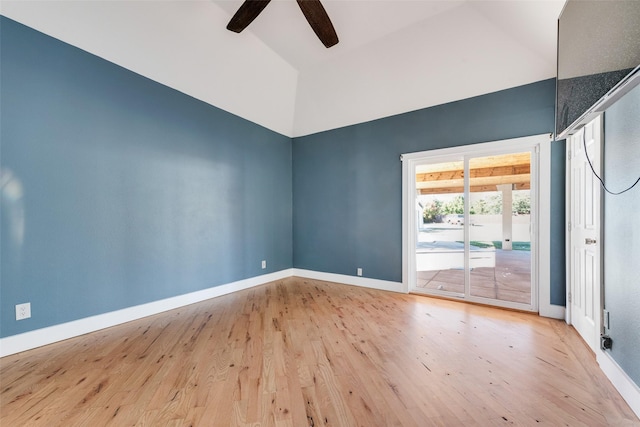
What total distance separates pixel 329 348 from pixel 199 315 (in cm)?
169

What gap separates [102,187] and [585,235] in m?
4.80

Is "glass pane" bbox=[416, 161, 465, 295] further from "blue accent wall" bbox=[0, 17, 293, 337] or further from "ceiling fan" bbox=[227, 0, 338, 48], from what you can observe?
"blue accent wall" bbox=[0, 17, 293, 337]

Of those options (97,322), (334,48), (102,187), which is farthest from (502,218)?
(97,322)

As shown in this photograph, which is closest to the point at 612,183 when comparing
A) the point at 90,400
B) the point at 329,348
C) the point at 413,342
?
the point at 413,342

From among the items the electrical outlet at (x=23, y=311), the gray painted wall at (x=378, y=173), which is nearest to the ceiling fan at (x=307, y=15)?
the gray painted wall at (x=378, y=173)

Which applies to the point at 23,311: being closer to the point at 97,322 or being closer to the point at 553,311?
the point at 97,322

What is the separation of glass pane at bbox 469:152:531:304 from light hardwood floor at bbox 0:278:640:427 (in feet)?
2.35

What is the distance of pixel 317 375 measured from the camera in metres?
1.74

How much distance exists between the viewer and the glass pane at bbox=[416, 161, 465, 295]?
3.46 meters

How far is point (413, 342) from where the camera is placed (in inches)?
87.0

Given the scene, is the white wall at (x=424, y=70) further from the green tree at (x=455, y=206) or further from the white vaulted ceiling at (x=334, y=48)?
the green tree at (x=455, y=206)

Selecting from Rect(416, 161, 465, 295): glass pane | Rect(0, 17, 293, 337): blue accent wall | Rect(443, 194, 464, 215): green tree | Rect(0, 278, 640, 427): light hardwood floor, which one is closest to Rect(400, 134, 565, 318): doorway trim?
Rect(0, 278, 640, 427): light hardwood floor

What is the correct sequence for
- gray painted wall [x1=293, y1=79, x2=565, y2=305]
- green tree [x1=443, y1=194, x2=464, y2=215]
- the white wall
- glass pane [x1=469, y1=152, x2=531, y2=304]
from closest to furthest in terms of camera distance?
the white wall < gray painted wall [x1=293, y1=79, x2=565, y2=305] < glass pane [x1=469, y1=152, x2=531, y2=304] < green tree [x1=443, y1=194, x2=464, y2=215]

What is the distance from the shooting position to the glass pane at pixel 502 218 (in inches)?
120
